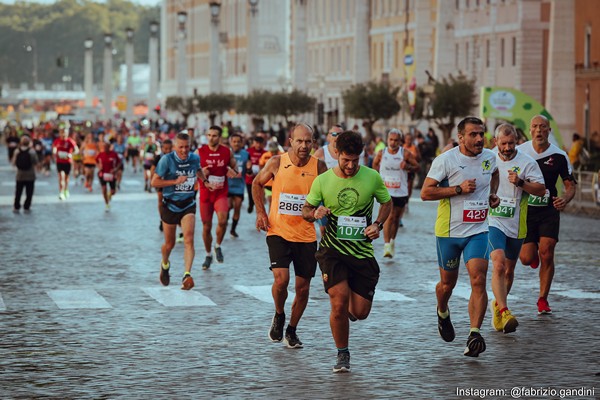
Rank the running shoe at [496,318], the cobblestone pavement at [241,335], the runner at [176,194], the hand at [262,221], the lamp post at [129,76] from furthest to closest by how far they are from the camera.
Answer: the lamp post at [129,76] → the runner at [176,194] → the running shoe at [496,318] → the hand at [262,221] → the cobblestone pavement at [241,335]

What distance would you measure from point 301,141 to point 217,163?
26.7 ft

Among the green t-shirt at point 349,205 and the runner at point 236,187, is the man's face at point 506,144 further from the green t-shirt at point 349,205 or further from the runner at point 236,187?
the runner at point 236,187

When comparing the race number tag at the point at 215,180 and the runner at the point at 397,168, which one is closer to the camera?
the race number tag at the point at 215,180

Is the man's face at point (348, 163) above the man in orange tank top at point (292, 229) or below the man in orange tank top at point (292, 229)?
above

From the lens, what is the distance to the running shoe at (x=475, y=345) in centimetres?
1216

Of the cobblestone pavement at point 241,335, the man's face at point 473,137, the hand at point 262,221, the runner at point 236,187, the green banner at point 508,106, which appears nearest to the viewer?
the cobblestone pavement at point 241,335

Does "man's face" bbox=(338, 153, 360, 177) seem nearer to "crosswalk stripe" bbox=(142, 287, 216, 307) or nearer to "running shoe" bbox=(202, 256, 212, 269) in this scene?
"crosswalk stripe" bbox=(142, 287, 216, 307)

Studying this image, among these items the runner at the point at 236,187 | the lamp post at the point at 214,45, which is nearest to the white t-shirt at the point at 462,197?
the runner at the point at 236,187

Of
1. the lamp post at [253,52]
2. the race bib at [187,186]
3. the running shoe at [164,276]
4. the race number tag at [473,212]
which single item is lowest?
the running shoe at [164,276]

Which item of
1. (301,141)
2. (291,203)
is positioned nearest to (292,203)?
(291,203)

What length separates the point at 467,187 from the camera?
41.1ft

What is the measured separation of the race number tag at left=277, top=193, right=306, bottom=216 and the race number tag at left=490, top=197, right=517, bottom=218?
5.94 ft

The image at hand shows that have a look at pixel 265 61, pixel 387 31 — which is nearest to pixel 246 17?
pixel 265 61

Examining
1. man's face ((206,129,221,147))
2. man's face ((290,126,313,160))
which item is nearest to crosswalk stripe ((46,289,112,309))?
man's face ((206,129,221,147))
